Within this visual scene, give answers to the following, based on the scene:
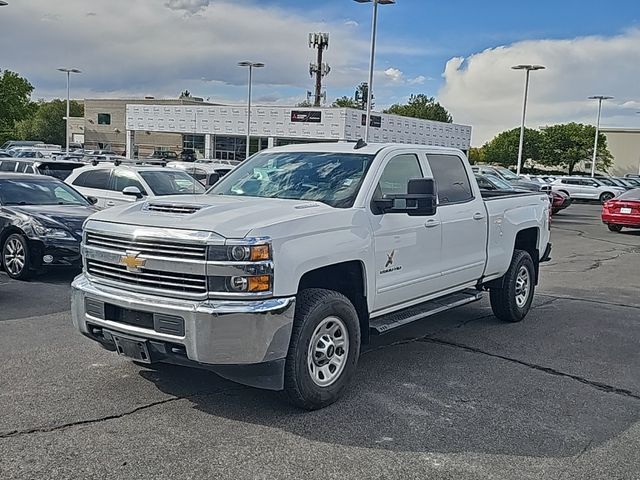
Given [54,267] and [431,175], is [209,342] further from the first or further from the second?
[54,267]

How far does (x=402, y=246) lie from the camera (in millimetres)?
5801

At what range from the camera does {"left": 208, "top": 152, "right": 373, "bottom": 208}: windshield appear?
5688 mm

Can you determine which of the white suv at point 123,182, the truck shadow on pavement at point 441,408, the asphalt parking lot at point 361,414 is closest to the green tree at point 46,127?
the white suv at point 123,182

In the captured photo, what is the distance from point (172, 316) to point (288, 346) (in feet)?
2.62

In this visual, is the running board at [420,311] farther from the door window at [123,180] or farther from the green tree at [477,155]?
the green tree at [477,155]

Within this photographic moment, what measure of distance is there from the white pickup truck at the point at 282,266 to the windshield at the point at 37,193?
543 centimetres

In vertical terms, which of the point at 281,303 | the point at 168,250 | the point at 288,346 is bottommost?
the point at 288,346

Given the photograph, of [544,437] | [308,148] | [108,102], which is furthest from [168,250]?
[108,102]

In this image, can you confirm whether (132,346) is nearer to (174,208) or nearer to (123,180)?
(174,208)

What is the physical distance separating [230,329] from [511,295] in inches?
178

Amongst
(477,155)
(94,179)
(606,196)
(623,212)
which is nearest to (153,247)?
(94,179)

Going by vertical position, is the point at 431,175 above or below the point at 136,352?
above

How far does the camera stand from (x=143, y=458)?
4.07 m

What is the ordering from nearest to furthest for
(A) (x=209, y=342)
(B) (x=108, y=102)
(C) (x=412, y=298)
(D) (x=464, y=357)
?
(A) (x=209, y=342)
(C) (x=412, y=298)
(D) (x=464, y=357)
(B) (x=108, y=102)
